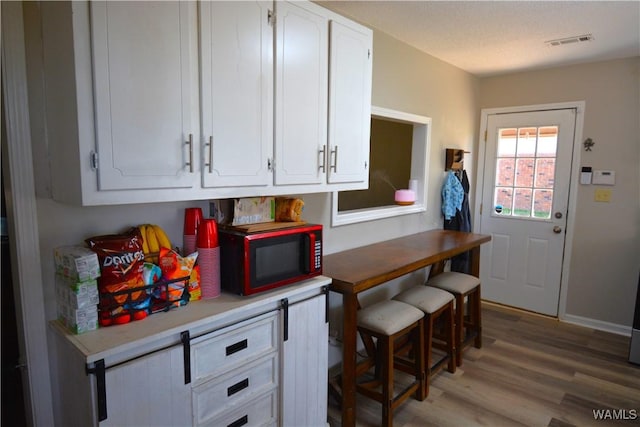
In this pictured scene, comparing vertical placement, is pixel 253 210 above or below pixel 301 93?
below

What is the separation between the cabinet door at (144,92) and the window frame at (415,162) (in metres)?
1.59

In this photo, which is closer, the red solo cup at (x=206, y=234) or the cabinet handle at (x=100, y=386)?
the cabinet handle at (x=100, y=386)

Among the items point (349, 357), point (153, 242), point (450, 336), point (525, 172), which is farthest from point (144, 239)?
point (525, 172)

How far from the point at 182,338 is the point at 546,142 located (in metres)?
3.83

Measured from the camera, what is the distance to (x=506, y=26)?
268 cm

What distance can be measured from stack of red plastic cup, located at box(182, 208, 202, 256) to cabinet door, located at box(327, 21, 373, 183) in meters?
0.73

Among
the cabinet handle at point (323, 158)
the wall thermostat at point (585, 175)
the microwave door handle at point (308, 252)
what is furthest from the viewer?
the wall thermostat at point (585, 175)

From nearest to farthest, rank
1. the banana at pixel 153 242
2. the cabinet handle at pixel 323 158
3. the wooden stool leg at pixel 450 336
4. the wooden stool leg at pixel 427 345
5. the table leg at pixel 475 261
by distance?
1. the banana at pixel 153 242
2. the cabinet handle at pixel 323 158
3. the wooden stool leg at pixel 427 345
4. the wooden stool leg at pixel 450 336
5. the table leg at pixel 475 261

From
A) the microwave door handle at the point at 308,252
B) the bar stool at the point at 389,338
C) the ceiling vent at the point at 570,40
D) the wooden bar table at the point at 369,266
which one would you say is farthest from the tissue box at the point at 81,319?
the ceiling vent at the point at 570,40

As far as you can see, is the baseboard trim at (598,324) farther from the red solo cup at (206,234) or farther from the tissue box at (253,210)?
the red solo cup at (206,234)

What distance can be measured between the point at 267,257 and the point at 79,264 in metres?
0.73

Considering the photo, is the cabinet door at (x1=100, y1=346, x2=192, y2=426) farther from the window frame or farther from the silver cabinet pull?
the window frame

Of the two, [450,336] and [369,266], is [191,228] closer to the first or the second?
[369,266]

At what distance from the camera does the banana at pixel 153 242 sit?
5.25 feet
